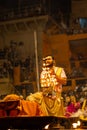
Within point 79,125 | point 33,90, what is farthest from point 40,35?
point 79,125

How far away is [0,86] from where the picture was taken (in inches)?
739

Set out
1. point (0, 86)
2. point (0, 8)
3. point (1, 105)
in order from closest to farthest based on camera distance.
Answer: point (1, 105) < point (0, 86) < point (0, 8)

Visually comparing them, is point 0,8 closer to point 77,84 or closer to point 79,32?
point 79,32

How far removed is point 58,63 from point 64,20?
230 cm

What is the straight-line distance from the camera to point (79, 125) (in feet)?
25.1

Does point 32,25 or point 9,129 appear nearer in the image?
point 9,129

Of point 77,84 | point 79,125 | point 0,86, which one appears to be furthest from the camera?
point 0,86

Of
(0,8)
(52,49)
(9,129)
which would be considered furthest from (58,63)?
(9,129)

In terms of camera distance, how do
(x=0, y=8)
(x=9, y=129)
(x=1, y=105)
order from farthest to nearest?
(x=0, y=8) → (x=1, y=105) → (x=9, y=129)

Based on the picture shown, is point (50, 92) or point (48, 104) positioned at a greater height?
point (50, 92)

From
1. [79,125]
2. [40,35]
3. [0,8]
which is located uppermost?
[0,8]

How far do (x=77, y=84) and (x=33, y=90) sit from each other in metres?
2.04

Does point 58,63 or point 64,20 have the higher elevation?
point 64,20

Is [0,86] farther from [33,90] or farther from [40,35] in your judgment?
[40,35]
